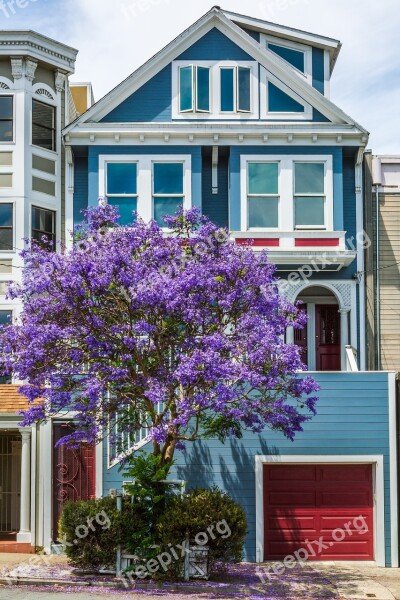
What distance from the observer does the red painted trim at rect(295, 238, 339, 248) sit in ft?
71.9

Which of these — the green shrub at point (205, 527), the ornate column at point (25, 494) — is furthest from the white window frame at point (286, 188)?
the green shrub at point (205, 527)

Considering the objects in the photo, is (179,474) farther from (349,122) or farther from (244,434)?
(349,122)

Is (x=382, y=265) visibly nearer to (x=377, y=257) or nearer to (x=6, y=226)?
(x=377, y=257)

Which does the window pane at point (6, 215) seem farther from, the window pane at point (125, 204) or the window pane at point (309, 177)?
the window pane at point (309, 177)

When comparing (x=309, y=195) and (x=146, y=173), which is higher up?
(x=146, y=173)

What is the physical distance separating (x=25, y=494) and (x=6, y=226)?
6.69 metres

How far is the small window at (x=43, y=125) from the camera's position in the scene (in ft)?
73.7

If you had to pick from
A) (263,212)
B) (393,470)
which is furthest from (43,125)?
(393,470)

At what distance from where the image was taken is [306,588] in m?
16.0

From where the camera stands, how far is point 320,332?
22938 millimetres

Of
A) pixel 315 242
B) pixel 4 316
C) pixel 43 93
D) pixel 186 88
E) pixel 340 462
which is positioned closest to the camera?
pixel 340 462

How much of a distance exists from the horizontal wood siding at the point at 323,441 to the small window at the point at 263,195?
480 cm

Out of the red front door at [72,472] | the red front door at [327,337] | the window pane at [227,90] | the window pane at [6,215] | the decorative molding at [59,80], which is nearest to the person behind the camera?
the red front door at [72,472]

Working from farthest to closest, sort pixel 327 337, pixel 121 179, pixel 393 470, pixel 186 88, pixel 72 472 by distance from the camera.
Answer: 1. pixel 327 337
2. pixel 186 88
3. pixel 121 179
4. pixel 72 472
5. pixel 393 470
